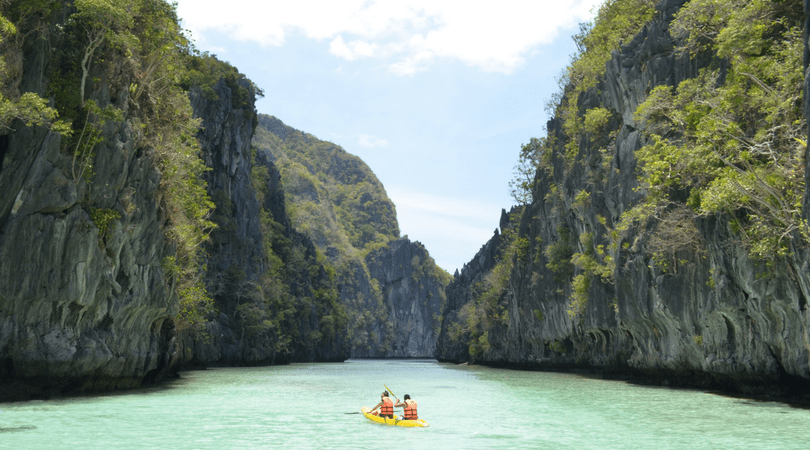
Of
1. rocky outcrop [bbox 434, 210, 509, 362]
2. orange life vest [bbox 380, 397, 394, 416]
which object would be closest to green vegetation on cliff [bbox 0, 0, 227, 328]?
orange life vest [bbox 380, 397, 394, 416]

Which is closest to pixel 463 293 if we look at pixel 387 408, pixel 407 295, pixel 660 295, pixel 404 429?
pixel 407 295

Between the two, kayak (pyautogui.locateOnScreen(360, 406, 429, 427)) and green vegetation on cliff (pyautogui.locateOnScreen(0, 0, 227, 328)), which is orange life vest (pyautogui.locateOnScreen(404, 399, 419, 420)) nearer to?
kayak (pyautogui.locateOnScreen(360, 406, 429, 427))

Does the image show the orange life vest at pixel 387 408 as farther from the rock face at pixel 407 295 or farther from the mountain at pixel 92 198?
the rock face at pixel 407 295

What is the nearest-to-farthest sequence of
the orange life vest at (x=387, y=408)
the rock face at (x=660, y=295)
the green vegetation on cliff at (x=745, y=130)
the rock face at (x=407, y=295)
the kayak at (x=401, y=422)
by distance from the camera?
the kayak at (x=401, y=422) < the orange life vest at (x=387, y=408) < the green vegetation on cliff at (x=745, y=130) < the rock face at (x=660, y=295) < the rock face at (x=407, y=295)

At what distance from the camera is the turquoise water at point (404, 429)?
1162 centimetres

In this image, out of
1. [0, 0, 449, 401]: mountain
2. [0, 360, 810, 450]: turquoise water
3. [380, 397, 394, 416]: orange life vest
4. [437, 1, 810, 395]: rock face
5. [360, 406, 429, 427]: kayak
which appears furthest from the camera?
[437, 1, 810, 395]: rock face

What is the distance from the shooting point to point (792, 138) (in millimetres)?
→ 15406

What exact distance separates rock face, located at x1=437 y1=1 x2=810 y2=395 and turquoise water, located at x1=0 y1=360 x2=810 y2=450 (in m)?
1.73

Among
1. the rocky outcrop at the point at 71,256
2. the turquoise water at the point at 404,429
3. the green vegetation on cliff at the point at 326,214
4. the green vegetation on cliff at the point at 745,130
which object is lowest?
the turquoise water at the point at 404,429

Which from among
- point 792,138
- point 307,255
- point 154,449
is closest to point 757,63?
point 792,138

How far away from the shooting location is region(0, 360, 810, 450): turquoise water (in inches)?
458

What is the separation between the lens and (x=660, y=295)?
78.1 ft

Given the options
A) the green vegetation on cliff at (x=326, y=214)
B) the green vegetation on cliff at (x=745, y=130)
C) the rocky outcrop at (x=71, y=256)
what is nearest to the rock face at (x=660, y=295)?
the green vegetation on cliff at (x=745, y=130)

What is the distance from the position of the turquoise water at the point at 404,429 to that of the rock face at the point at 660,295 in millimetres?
1734
